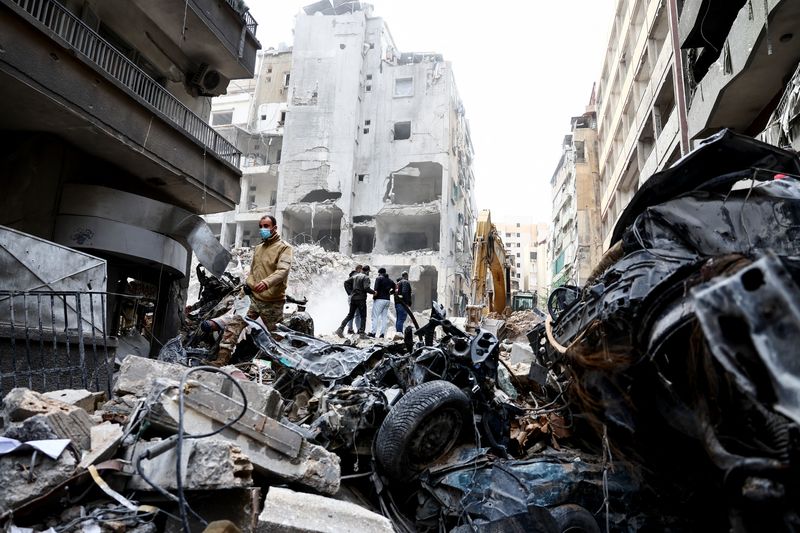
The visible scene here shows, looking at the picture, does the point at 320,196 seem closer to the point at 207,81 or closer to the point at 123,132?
the point at 207,81

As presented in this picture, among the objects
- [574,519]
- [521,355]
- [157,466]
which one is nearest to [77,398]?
[157,466]

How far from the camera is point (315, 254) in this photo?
99.7 ft

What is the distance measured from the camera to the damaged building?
35.7 m

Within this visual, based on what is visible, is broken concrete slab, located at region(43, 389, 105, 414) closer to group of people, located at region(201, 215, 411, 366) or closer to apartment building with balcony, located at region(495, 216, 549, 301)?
group of people, located at region(201, 215, 411, 366)

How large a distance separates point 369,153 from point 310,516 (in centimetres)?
3607

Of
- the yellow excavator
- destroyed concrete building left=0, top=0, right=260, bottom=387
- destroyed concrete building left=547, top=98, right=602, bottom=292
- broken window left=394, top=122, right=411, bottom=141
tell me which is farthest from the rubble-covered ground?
broken window left=394, top=122, right=411, bottom=141

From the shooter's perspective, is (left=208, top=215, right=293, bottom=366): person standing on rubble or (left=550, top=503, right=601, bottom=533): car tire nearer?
(left=550, top=503, right=601, bottom=533): car tire

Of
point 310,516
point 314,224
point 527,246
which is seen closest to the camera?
point 310,516

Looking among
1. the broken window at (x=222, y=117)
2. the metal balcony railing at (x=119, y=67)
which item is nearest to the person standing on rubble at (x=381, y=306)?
the metal balcony railing at (x=119, y=67)

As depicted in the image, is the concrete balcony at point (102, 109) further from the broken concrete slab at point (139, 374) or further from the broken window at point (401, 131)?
the broken window at point (401, 131)

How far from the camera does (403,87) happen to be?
38.2m

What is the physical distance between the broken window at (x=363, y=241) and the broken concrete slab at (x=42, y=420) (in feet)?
111

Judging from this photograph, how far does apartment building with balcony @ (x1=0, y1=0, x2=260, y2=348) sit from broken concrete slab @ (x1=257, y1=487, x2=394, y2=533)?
5884 millimetres

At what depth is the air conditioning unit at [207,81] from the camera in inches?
496
